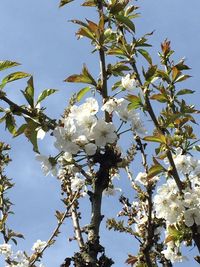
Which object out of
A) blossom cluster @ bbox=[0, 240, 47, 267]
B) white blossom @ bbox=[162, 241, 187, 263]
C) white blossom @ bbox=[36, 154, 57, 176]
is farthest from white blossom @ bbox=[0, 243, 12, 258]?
white blossom @ bbox=[36, 154, 57, 176]

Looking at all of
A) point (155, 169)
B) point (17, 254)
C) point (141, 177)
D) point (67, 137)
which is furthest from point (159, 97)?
point (17, 254)

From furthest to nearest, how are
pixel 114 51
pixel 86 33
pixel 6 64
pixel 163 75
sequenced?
pixel 163 75 → pixel 114 51 → pixel 86 33 → pixel 6 64

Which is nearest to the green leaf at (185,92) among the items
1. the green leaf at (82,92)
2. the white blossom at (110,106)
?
the green leaf at (82,92)

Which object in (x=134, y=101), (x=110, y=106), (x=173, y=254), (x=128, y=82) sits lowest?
(x=173, y=254)

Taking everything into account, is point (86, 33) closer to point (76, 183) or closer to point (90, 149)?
point (90, 149)

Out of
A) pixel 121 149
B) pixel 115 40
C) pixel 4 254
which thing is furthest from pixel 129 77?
pixel 4 254

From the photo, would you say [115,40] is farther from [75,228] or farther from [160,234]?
[160,234]

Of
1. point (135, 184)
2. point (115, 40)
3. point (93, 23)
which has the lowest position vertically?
point (135, 184)

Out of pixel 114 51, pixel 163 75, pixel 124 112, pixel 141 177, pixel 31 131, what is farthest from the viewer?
pixel 141 177

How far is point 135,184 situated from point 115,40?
117cm

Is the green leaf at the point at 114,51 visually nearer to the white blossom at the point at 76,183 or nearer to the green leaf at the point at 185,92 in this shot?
the green leaf at the point at 185,92

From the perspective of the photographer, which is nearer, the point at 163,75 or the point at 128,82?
the point at 128,82

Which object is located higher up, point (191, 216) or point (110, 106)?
point (110, 106)

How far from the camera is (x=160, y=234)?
12.1ft
